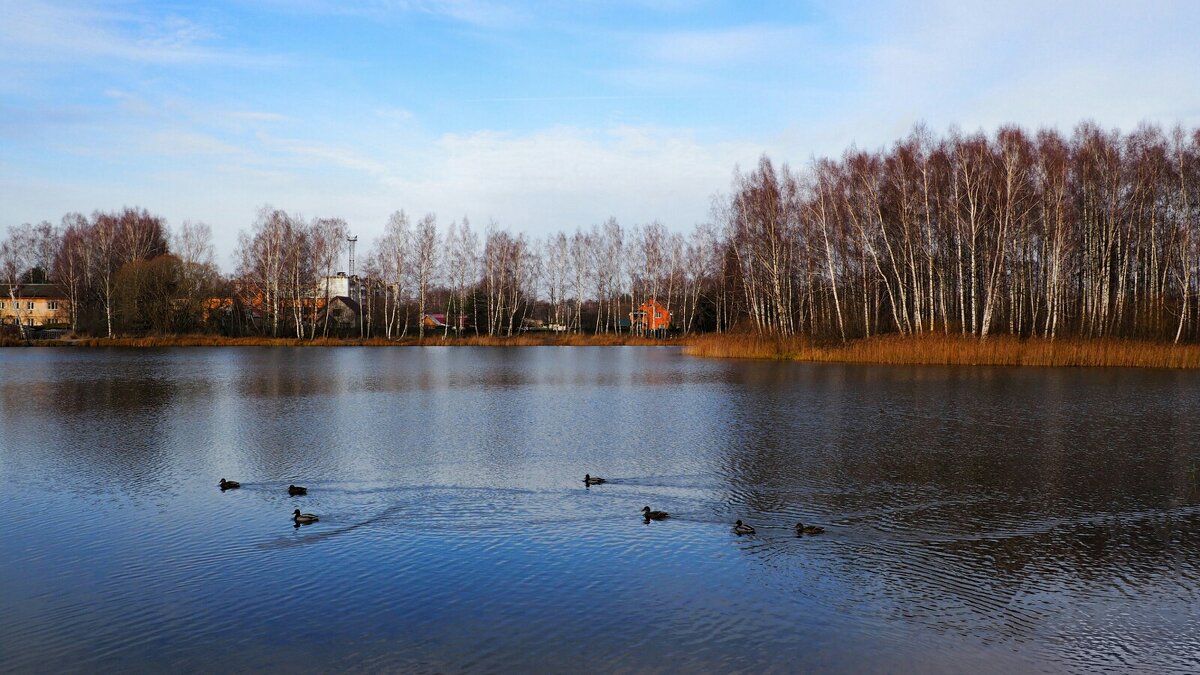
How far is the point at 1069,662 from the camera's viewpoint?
5.84m

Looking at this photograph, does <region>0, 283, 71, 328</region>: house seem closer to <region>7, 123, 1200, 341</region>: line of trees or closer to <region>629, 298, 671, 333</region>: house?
<region>7, 123, 1200, 341</region>: line of trees

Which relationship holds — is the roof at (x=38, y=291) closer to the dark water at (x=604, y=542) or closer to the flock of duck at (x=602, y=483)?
the dark water at (x=604, y=542)

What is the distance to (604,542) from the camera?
8.91 meters

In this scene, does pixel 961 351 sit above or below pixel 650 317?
below

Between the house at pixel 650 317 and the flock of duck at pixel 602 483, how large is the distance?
67.4 meters

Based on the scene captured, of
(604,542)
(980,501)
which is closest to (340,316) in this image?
(604,542)

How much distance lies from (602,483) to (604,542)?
9.24 feet

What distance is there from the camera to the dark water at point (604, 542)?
6188mm

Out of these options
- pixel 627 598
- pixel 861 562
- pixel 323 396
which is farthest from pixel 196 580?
pixel 323 396

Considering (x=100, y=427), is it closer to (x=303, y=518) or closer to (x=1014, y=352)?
(x=303, y=518)

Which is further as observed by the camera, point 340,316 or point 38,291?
point 38,291

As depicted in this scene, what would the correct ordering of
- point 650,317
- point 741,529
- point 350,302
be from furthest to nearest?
1. point 350,302
2. point 650,317
3. point 741,529

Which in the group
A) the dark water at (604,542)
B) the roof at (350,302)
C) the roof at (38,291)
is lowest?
the dark water at (604,542)

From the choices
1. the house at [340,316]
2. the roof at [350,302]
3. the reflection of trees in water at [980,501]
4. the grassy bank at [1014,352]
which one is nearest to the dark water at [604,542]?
the reflection of trees in water at [980,501]
